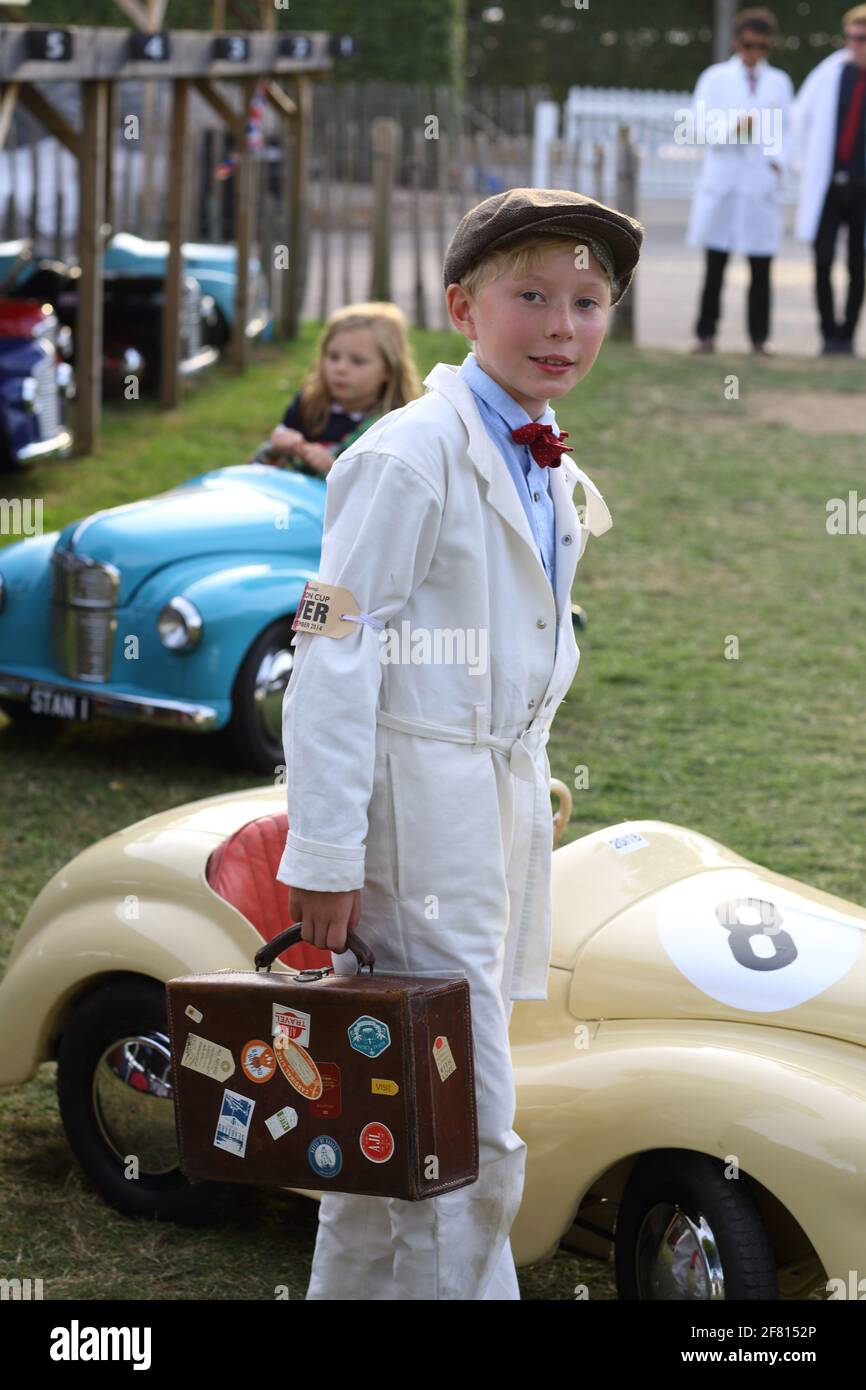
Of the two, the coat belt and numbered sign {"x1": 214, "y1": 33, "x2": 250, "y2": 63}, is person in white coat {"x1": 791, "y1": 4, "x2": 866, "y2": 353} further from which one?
the coat belt

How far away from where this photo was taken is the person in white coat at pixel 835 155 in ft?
39.5

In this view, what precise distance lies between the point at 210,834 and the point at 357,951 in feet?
3.29

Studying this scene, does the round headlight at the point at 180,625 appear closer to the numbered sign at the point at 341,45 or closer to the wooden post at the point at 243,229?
the wooden post at the point at 243,229

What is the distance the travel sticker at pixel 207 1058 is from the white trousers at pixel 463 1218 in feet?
0.66

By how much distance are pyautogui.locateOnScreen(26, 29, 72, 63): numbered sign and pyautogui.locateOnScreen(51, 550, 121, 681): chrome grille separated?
3.56 meters

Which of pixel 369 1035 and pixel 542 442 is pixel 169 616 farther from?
pixel 369 1035

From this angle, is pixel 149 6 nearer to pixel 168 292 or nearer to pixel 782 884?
pixel 168 292

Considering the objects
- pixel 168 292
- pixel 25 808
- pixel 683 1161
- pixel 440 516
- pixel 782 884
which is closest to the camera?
pixel 440 516

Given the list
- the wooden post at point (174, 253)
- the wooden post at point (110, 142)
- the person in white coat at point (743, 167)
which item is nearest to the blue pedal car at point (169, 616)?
the wooden post at point (110, 142)

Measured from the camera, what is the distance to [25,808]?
17.0 feet

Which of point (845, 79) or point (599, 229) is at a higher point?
point (845, 79)

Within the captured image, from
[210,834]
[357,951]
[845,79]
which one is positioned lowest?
[210,834]

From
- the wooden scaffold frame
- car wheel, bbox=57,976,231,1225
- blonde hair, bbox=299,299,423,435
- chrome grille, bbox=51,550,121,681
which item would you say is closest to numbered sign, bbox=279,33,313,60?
the wooden scaffold frame

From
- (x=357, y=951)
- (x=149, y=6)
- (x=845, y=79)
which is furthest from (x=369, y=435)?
(x=845, y=79)
